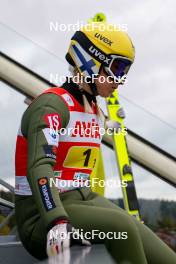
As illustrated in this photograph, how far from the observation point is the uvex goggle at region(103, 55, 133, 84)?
184 centimetres

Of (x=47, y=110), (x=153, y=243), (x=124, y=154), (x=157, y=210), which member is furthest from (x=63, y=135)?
(x=124, y=154)

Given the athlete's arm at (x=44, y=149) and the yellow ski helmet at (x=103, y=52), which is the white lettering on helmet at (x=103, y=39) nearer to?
the yellow ski helmet at (x=103, y=52)

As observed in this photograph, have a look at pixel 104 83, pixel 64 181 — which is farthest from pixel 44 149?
pixel 104 83

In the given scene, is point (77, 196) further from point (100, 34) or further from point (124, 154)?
point (124, 154)

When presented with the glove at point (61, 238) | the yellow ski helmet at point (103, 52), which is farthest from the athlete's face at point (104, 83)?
the glove at point (61, 238)

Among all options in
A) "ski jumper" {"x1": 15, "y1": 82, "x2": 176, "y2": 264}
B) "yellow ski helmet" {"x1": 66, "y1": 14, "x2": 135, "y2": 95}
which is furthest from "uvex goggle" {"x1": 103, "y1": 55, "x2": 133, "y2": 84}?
"ski jumper" {"x1": 15, "y1": 82, "x2": 176, "y2": 264}

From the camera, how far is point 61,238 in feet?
4.77

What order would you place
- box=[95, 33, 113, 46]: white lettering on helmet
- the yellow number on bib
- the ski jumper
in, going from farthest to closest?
box=[95, 33, 113, 46]: white lettering on helmet, the yellow number on bib, the ski jumper

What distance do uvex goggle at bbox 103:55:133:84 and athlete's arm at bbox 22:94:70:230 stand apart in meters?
0.22

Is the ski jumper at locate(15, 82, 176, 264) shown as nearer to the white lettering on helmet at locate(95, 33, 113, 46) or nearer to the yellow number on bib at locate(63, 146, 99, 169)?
the yellow number on bib at locate(63, 146, 99, 169)

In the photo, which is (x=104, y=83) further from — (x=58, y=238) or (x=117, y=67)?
(x=58, y=238)

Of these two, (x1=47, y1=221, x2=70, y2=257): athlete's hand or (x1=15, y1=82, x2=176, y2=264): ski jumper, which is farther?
(x1=15, y1=82, x2=176, y2=264): ski jumper

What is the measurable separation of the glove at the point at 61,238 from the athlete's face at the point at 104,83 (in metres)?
0.52

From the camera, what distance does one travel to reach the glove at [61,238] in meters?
1.46
